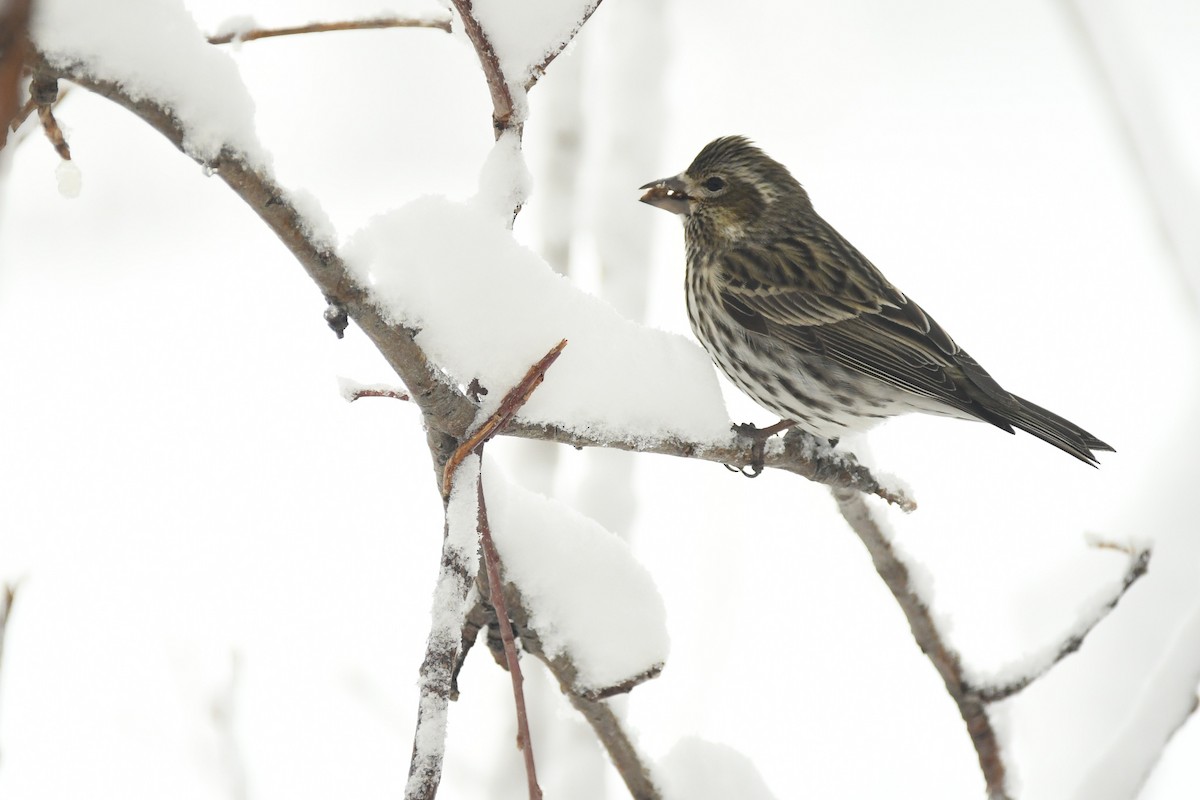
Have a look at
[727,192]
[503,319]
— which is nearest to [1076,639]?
[503,319]

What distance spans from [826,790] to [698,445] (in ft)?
10.2

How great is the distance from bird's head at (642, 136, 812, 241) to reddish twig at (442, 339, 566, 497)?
9.04 ft

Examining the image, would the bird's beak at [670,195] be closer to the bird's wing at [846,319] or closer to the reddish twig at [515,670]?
the bird's wing at [846,319]

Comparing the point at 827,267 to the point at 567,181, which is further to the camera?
the point at 567,181

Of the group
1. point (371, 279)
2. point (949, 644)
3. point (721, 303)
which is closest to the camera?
point (371, 279)

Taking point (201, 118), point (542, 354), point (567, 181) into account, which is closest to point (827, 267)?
point (567, 181)

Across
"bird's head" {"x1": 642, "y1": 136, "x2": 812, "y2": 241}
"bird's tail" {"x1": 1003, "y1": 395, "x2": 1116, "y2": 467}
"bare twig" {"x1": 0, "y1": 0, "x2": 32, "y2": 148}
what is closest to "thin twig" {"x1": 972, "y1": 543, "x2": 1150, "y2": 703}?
"bird's tail" {"x1": 1003, "y1": 395, "x2": 1116, "y2": 467}

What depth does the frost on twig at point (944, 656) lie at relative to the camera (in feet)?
10.4

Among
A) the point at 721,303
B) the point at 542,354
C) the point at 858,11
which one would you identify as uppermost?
the point at 858,11

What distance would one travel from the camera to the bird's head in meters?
4.47

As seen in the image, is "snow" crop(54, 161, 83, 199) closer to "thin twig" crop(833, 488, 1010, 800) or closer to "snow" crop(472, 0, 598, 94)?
"snow" crop(472, 0, 598, 94)

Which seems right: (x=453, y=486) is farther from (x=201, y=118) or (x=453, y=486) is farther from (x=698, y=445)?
→ (x=698, y=445)

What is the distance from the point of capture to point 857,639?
6.14 meters

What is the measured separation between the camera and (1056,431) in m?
3.70
